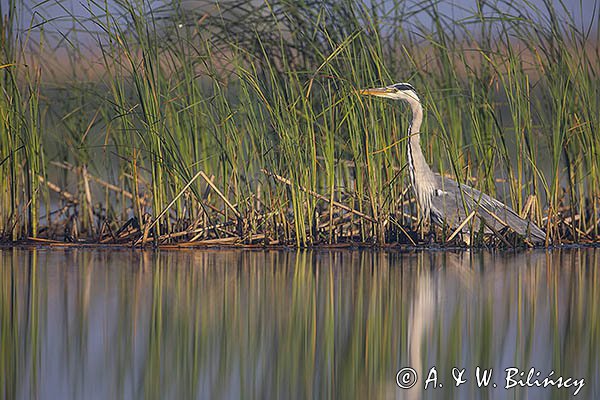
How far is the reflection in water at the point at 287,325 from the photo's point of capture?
427 centimetres

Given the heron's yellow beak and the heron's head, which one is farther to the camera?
the heron's head

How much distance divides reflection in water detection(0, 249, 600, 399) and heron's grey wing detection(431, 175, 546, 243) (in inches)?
32.5

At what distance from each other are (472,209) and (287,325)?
12.6ft

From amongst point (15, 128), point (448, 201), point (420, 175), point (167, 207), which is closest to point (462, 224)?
point (448, 201)

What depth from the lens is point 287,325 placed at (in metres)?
5.36

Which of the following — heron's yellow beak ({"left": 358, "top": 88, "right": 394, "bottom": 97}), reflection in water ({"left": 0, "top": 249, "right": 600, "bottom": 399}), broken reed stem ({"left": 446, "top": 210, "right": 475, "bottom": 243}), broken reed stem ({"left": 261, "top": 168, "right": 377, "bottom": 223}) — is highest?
heron's yellow beak ({"left": 358, "top": 88, "right": 394, "bottom": 97})

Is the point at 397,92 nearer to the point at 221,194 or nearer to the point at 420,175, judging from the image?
the point at 420,175

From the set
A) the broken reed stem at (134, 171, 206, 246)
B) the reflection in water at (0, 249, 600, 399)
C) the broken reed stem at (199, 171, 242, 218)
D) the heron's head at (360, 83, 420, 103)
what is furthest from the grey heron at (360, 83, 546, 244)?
the broken reed stem at (134, 171, 206, 246)

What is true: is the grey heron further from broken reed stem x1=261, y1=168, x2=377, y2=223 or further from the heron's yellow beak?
broken reed stem x1=261, y1=168, x2=377, y2=223

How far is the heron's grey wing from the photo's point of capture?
880cm

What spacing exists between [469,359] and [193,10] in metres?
5.44

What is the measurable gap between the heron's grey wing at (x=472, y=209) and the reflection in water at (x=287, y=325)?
0.83 meters

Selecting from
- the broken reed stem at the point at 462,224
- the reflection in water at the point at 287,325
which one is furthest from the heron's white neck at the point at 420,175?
the reflection in water at the point at 287,325

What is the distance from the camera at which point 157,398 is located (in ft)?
13.1
